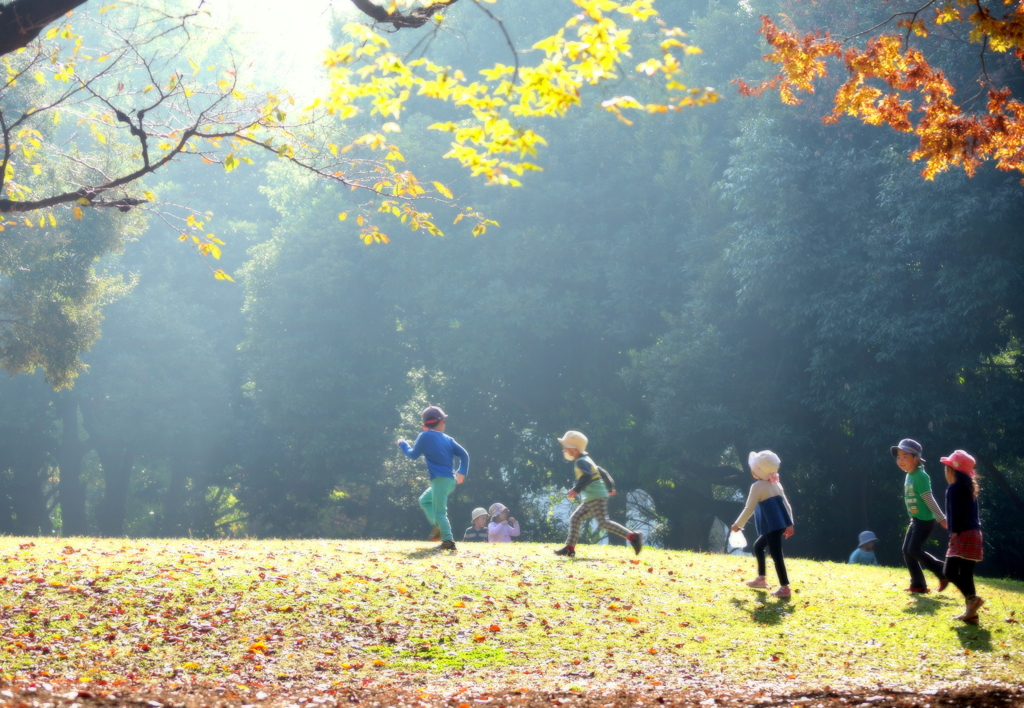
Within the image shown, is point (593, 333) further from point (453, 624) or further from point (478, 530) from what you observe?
point (453, 624)

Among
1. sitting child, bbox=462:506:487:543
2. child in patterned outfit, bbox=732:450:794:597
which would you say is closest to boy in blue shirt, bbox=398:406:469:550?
child in patterned outfit, bbox=732:450:794:597

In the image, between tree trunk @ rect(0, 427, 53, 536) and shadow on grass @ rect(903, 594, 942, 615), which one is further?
tree trunk @ rect(0, 427, 53, 536)

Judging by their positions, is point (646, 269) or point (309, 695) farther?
point (646, 269)

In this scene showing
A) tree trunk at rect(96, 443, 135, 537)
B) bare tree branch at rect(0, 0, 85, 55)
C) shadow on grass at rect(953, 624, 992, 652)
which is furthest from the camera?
tree trunk at rect(96, 443, 135, 537)

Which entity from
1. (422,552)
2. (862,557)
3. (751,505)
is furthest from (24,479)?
(751,505)

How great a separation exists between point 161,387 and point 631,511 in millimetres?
19295

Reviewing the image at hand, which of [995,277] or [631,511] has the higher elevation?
[995,277]

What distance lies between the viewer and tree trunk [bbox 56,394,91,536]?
32.4 meters

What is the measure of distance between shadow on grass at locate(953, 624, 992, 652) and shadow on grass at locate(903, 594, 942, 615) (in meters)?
0.72

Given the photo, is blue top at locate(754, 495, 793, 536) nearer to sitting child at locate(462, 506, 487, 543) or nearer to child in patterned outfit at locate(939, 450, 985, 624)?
child in patterned outfit at locate(939, 450, 985, 624)

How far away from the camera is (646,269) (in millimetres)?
24609

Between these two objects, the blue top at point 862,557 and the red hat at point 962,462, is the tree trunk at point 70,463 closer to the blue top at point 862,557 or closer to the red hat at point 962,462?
the blue top at point 862,557

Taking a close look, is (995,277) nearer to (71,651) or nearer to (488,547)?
(488,547)

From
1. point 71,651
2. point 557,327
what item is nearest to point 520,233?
point 557,327
